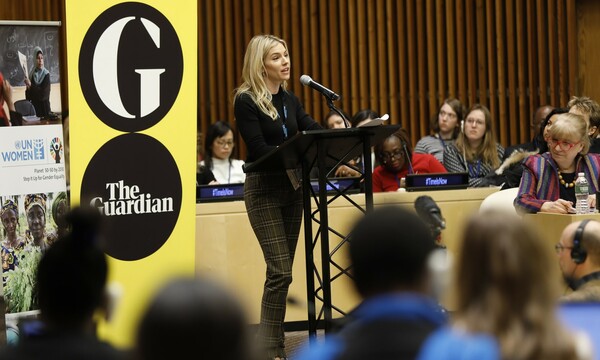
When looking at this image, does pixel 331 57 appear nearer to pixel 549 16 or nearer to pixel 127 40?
pixel 549 16

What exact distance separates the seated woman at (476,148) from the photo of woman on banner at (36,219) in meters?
3.27

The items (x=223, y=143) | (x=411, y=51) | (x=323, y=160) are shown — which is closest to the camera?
(x=323, y=160)

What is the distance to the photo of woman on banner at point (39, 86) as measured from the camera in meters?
5.42

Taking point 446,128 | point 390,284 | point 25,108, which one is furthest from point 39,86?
point 390,284

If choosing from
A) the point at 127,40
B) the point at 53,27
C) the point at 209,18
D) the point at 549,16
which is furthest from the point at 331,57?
the point at 127,40

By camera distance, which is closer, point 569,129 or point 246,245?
point 569,129

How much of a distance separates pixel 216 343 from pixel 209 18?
8.60 m

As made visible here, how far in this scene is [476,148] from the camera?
24.8 feet

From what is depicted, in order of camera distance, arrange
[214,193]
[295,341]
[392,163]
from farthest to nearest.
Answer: [392,163] < [214,193] < [295,341]

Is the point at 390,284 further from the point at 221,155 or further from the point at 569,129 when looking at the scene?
the point at 221,155

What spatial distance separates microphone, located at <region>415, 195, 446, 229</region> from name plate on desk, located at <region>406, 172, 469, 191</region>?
1.47 m

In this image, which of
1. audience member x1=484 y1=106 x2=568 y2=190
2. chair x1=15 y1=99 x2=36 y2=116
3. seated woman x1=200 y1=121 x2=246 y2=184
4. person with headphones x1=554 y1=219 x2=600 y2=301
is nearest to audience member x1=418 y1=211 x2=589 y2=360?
person with headphones x1=554 y1=219 x2=600 y2=301

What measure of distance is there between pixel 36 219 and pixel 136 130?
97cm

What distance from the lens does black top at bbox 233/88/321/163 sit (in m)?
4.76
